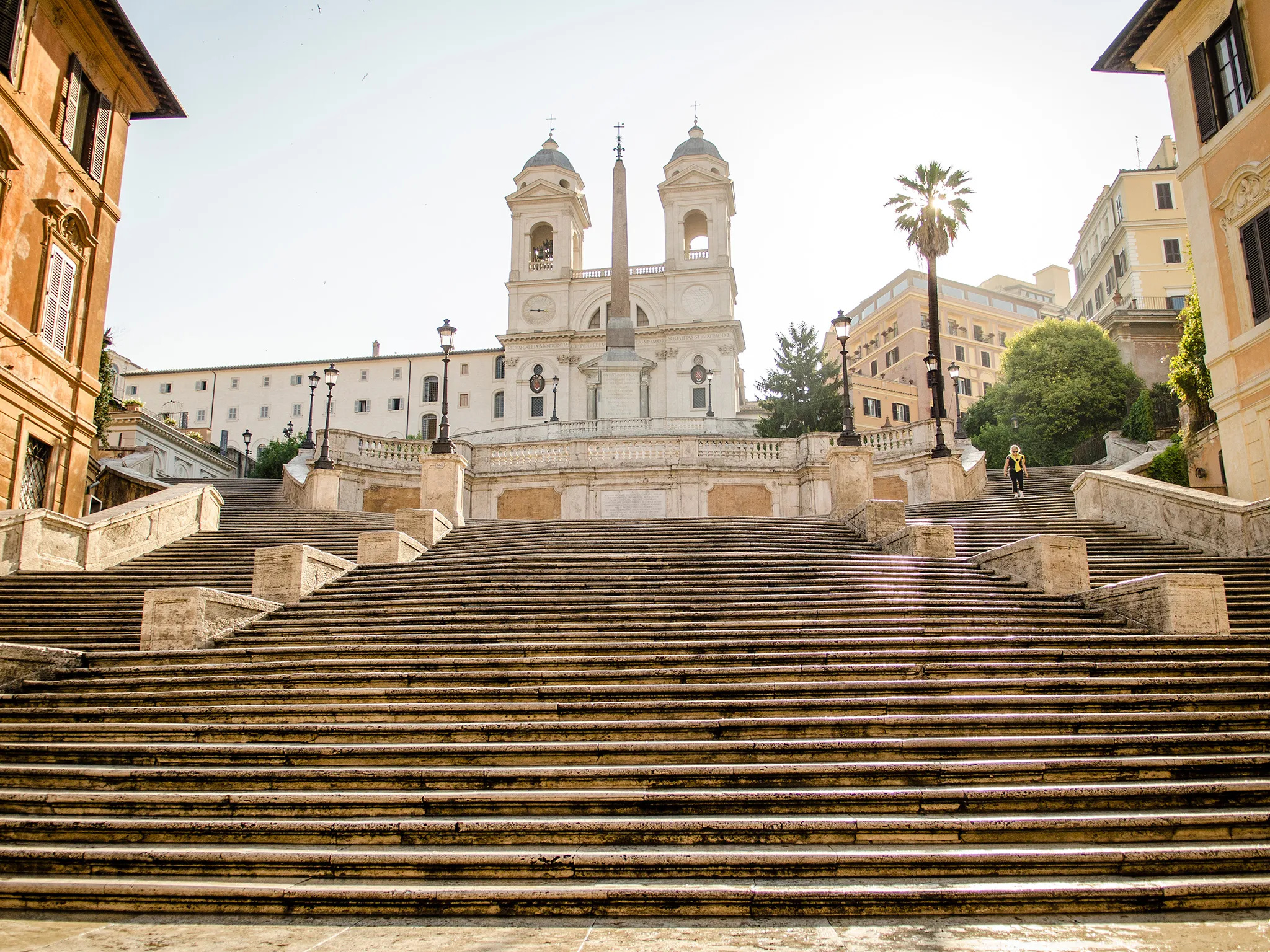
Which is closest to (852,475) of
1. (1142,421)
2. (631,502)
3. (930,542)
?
(930,542)

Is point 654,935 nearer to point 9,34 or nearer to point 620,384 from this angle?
point 9,34

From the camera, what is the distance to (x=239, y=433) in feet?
265

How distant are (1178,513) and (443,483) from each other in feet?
49.2

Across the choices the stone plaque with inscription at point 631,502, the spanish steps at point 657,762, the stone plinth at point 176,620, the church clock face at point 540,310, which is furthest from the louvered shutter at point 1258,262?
the church clock face at point 540,310

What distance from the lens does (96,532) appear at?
1688cm

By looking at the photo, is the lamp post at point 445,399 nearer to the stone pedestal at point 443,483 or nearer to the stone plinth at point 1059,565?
the stone pedestal at point 443,483

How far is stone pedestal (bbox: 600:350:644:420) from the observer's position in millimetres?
39906

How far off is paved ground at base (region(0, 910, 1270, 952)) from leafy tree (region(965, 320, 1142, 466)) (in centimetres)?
3816

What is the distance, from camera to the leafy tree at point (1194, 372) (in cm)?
2489

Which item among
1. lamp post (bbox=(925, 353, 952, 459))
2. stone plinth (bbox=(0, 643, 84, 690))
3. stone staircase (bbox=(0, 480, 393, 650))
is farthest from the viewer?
lamp post (bbox=(925, 353, 952, 459))

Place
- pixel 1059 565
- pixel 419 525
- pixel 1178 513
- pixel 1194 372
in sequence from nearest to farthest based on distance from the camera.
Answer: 1. pixel 1059 565
2. pixel 1178 513
3. pixel 419 525
4. pixel 1194 372

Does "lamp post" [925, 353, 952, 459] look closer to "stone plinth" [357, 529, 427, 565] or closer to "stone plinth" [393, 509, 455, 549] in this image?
"stone plinth" [393, 509, 455, 549]

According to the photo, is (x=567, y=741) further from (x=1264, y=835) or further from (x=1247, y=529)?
(x=1247, y=529)

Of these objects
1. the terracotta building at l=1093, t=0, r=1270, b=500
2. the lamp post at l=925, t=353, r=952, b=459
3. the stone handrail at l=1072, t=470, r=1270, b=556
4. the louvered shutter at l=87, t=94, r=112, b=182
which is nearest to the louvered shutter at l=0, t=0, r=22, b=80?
the louvered shutter at l=87, t=94, r=112, b=182
